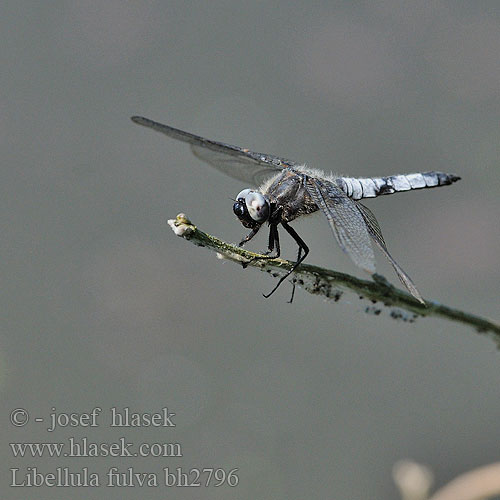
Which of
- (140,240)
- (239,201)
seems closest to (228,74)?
(140,240)

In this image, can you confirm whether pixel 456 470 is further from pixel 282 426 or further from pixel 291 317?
pixel 291 317

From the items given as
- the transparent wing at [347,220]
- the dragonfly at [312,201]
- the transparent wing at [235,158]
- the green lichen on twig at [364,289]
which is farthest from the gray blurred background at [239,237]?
the green lichen on twig at [364,289]

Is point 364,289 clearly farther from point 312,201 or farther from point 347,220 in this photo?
point 312,201

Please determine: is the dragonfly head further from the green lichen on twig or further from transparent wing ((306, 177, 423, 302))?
the green lichen on twig

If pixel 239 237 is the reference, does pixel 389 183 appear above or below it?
below

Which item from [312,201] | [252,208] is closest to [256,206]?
[252,208]

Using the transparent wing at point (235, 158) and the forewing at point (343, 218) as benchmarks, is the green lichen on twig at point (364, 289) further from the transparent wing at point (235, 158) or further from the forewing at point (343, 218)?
the transparent wing at point (235, 158)

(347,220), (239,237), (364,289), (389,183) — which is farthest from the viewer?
(239,237)
